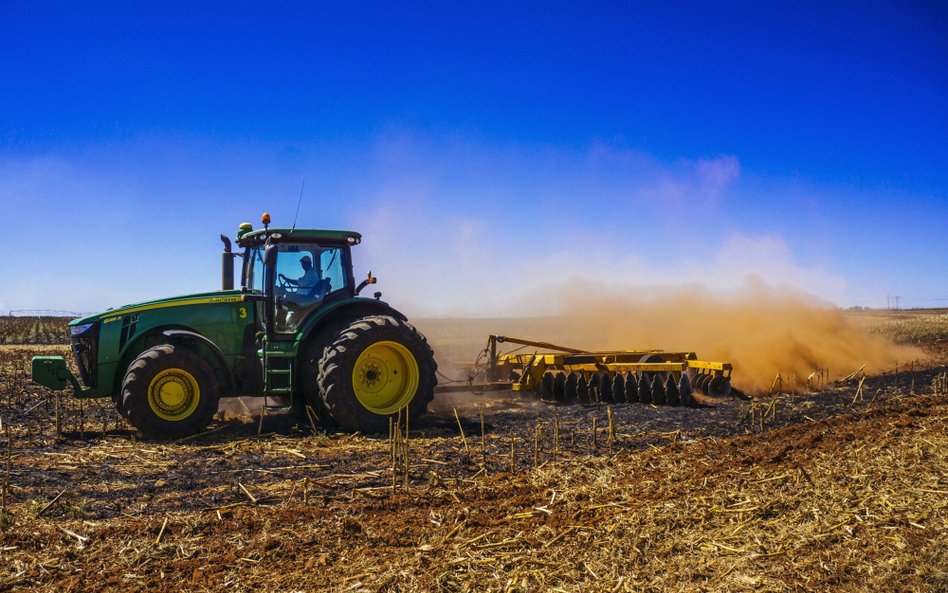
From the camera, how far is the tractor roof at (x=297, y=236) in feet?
32.8

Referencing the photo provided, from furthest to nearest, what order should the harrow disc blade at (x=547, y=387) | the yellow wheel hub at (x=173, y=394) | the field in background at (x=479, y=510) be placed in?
Answer: the harrow disc blade at (x=547, y=387)
the yellow wheel hub at (x=173, y=394)
the field in background at (x=479, y=510)

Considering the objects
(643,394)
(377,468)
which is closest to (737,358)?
(643,394)

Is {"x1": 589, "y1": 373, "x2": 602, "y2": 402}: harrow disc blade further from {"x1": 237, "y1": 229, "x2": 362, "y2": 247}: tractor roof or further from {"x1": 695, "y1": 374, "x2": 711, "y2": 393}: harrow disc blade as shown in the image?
{"x1": 237, "y1": 229, "x2": 362, "y2": 247}: tractor roof

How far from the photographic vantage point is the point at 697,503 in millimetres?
6254

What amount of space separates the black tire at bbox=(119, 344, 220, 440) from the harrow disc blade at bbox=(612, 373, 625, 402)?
7095 millimetres

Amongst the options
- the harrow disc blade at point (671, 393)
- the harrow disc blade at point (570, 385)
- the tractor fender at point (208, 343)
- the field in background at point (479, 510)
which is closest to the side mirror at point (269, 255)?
the tractor fender at point (208, 343)

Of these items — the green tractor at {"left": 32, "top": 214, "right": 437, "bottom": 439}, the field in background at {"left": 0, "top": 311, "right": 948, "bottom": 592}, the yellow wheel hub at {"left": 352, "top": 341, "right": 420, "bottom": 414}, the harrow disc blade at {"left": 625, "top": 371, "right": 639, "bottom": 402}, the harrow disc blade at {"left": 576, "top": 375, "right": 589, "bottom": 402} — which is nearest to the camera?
the field in background at {"left": 0, "top": 311, "right": 948, "bottom": 592}

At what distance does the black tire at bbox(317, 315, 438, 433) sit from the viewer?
948cm

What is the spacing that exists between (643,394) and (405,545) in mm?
8559

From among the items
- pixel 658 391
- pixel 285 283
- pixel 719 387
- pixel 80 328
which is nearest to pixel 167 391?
pixel 80 328

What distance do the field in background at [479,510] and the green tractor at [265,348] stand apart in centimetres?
51

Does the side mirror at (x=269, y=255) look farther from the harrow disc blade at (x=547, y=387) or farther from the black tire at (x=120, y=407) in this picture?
the harrow disc blade at (x=547, y=387)

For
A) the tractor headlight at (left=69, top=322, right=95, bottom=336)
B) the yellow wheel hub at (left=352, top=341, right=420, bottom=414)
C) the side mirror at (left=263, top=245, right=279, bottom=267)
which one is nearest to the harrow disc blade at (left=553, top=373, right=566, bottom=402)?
the yellow wheel hub at (left=352, top=341, right=420, bottom=414)

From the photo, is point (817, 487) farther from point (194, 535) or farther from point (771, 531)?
point (194, 535)
